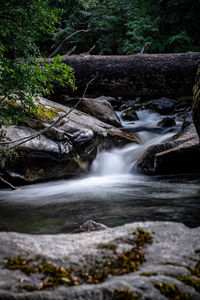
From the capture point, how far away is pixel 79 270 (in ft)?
3.99

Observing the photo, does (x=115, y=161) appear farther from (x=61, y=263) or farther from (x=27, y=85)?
(x=61, y=263)

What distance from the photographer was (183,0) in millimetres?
2533

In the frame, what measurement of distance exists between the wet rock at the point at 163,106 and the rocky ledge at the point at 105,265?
12052 mm

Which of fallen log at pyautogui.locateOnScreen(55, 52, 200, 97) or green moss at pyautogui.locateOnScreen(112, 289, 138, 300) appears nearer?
green moss at pyautogui.locateOnScreen(112, 289, 138, 300)

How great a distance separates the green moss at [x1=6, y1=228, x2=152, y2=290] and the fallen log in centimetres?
848

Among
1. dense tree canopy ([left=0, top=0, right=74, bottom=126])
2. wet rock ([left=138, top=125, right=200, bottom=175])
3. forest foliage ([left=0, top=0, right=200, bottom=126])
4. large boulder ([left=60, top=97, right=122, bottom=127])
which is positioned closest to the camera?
forest foliage ([left=0, top=0, right=200, bottom=126])

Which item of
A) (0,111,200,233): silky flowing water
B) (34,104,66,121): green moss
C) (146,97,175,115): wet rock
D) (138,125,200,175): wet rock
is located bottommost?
(0,111,200,233): silky flowing water

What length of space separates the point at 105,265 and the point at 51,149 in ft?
15.3

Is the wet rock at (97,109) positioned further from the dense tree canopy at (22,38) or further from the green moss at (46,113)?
the dense tree canopy at (22,38)

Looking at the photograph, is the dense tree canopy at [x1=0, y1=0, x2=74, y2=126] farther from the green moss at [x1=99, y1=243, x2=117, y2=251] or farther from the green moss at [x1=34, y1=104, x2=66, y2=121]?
the green moss at [x1=99, y1=243, x2=117, y2=251]

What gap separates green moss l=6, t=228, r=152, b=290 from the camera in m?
1.12

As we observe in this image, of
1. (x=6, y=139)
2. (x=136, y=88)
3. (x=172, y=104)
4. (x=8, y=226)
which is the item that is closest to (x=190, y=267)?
(x=8, y=226)

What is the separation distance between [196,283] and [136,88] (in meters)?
8.83

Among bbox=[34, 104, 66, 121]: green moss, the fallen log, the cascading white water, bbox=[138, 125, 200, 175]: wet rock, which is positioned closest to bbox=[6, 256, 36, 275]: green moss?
bbox=[34, 104, 66, 121]: green moss
